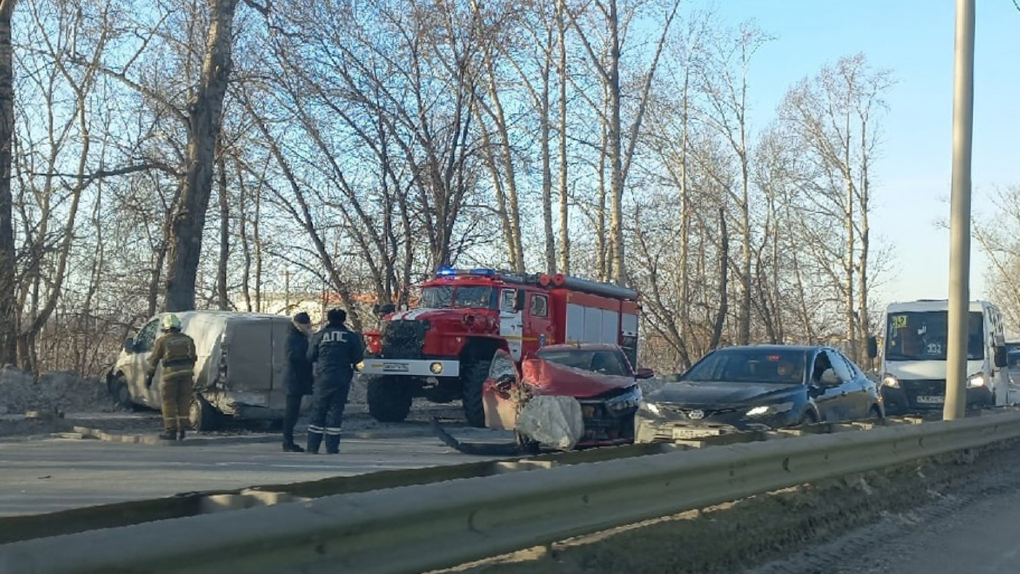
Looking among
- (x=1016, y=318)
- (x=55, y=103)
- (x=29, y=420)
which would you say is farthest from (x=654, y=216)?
(x=1016, y=318)

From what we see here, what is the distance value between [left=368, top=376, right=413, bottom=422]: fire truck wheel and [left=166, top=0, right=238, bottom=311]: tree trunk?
4290mm

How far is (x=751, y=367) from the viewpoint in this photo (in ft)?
44.7

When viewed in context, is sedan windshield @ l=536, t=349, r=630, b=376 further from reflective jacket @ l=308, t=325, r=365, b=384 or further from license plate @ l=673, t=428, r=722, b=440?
license plate @ l=673, t=428, r=722, b=440

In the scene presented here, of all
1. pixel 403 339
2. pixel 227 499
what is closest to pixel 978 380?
pixel 403 339

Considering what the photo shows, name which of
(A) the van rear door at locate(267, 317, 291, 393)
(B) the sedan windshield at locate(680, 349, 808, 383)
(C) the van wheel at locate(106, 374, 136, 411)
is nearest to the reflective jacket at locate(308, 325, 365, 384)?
(A) the van rear door at locate(267, 317, 291, 393)

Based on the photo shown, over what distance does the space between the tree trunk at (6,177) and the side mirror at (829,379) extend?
47.3ft

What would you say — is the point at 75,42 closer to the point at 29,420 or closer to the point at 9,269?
the point at 9,269

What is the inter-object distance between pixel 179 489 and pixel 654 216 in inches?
1488

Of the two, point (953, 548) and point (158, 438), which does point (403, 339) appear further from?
point (953, 548)

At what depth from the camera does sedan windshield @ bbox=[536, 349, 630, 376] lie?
14.6 m

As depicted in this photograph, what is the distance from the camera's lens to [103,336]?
90.8 feet

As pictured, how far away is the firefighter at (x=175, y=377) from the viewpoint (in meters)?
13.9

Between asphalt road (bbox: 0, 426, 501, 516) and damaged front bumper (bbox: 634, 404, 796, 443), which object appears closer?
asphalt road (bbox: 0, 426, 501, 516)

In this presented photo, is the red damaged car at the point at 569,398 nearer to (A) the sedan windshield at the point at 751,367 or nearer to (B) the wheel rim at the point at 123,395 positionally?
(A) the sedan windshield at the point at 751,367
